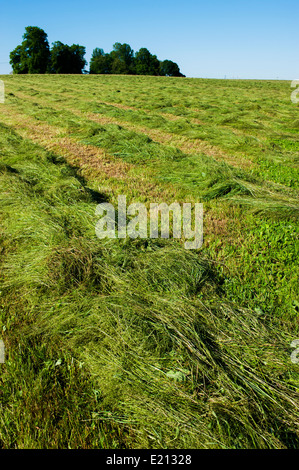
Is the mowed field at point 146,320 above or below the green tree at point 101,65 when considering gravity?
below

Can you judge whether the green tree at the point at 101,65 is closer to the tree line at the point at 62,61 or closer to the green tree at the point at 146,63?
the tree line at the point at 62,61

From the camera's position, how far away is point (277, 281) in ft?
8.97

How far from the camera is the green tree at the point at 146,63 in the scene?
186 ft

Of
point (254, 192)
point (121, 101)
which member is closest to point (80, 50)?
point (121, 101)

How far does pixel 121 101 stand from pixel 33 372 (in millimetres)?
14638

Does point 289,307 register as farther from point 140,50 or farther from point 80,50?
point 140,50

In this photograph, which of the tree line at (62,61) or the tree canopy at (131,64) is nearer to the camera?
the tree line at (62,61)

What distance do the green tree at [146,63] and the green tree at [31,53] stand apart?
58.5ft

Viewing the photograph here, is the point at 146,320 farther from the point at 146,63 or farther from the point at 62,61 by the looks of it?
the point at 146,63

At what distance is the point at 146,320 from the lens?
2100 millimetres

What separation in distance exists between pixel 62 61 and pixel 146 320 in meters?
61.7

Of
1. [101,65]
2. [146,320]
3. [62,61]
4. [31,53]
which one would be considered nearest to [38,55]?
[31,53]

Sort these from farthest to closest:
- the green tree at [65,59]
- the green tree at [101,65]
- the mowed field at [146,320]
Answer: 1. the green tree at [101,65]
2. the green tree at [65,59]
3. the mowed field at [146,320]

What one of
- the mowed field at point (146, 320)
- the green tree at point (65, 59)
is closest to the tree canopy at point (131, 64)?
the green tree at point (65, 59)
